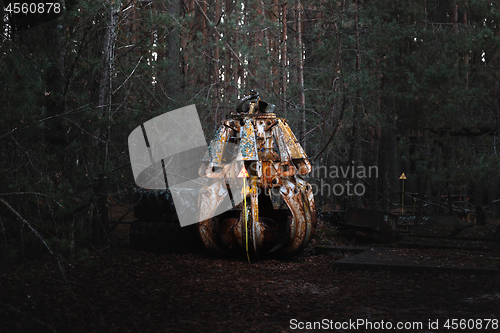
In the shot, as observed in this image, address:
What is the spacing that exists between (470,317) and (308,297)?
5.82 feet

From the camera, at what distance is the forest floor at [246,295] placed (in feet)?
14.7

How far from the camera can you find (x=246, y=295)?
5.70 m

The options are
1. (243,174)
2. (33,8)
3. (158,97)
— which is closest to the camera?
(33,8)

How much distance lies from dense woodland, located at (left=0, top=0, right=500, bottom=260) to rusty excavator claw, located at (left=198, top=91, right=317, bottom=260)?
139cm

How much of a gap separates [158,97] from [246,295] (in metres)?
8.11

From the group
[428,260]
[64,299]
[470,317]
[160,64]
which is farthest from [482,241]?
[64,299]

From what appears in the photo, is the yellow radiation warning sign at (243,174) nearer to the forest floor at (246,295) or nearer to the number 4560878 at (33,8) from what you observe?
the forest floor at (246,295)

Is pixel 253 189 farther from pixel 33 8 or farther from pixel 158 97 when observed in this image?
pixel 158 97

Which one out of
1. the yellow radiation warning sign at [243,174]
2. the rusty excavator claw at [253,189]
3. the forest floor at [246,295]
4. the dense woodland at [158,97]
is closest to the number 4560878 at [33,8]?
the dense woodland at [158,97]

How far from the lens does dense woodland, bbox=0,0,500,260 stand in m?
5.11

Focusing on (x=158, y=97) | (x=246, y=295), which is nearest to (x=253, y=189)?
(x=246, y=295)

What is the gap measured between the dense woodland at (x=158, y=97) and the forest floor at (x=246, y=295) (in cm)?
55

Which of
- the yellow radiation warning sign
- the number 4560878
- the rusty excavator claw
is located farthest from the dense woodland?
the yellow radiation warning sign

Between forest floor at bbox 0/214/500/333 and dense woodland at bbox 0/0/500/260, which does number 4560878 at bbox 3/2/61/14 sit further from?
forest floor at bbox 0/214/500/333
